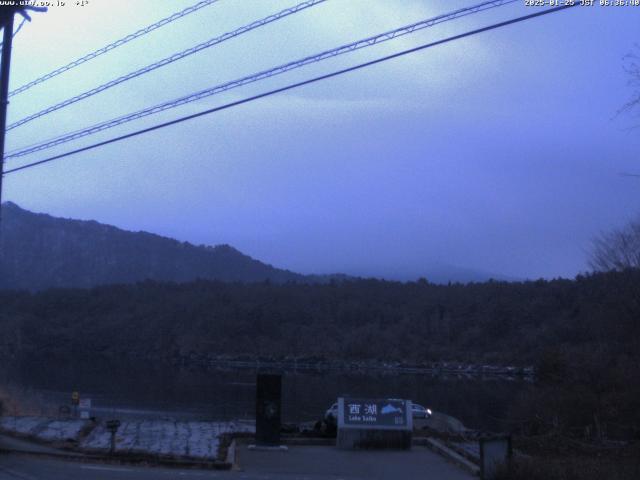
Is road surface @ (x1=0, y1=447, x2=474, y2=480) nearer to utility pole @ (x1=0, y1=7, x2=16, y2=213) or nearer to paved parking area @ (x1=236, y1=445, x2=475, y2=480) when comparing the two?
paved parking area @ (x1=236, y1=445, x2=475, y2=480)

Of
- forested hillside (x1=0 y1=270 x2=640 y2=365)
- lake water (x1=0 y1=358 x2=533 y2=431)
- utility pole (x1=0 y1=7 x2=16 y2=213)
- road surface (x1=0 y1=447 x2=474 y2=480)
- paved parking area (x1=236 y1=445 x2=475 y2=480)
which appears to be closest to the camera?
road surface (x1=0 y1=447 x2=474 y2=480)

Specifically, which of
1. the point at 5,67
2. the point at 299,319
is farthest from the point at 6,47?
the point at 299,319

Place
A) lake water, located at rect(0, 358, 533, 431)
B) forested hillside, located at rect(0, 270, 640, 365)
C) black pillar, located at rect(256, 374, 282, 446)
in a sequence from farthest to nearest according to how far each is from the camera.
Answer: forested hillside, located at rect(0, 270, 640, 365) < lake water, located at rect(0, 358, 533, 431) < black pillar, located at rect(256, 374, 282, 446)

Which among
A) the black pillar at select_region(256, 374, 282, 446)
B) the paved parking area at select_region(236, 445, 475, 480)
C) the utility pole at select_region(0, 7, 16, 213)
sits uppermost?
the utility pole at select_region(0, 7, 16, 213)

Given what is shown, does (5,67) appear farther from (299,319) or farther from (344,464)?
(299,319)

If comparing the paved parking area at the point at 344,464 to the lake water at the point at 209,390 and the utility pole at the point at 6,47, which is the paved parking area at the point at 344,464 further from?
the lake water at the point at 209,390

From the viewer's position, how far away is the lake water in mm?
55281

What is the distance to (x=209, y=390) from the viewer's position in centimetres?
8081

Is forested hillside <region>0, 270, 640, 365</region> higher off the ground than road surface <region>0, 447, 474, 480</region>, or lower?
higher

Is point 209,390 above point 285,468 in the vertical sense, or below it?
above

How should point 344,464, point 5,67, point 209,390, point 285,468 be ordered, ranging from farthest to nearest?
point 209,390
point 5,67
point 344,464
point 285,468

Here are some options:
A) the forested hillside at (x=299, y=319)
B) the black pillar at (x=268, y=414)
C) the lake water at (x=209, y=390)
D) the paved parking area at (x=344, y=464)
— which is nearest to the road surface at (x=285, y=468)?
the paved parking area at (x=344, y=464)

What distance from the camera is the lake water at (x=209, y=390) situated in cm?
5528

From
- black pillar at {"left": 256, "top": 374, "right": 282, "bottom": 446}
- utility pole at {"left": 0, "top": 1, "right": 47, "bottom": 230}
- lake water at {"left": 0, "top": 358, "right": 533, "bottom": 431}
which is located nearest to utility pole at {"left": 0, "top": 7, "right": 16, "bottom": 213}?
utility pole at {"left": 0, "top": 1, "right": 47, "bottom": 230}
